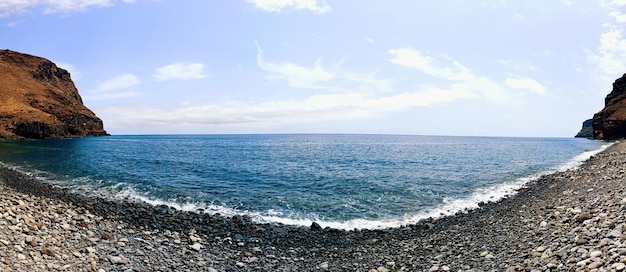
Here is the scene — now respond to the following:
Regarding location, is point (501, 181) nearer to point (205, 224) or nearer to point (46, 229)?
point (205, 224)

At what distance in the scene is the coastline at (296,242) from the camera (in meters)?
8.82

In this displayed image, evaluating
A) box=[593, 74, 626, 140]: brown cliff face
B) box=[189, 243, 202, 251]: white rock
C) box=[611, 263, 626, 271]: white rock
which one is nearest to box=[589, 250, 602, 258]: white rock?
box=[611, 263, 626, 271]: white rock

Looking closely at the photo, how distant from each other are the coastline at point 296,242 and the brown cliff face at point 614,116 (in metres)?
121

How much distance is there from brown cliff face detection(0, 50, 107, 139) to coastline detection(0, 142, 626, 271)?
110 meters

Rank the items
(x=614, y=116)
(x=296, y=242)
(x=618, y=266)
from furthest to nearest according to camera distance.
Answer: (x=614, y=116)
(x=296, y=242)
(x=618, y=266)

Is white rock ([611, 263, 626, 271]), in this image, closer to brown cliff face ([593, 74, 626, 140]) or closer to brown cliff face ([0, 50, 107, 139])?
brown cliff face ([0, 50, 107, 139])

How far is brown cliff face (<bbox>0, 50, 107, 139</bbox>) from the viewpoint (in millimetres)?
98562

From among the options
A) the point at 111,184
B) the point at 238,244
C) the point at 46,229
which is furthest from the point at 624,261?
the point at 111,184

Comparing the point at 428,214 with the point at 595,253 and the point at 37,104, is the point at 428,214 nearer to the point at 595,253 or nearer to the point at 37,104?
the point at 595,253

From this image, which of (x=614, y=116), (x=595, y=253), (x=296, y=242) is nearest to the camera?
(x=595, y=253)

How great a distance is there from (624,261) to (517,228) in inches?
238

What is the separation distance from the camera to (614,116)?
352 feet

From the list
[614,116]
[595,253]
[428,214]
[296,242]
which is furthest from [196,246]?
[614,116]

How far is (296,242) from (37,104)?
475 ft
